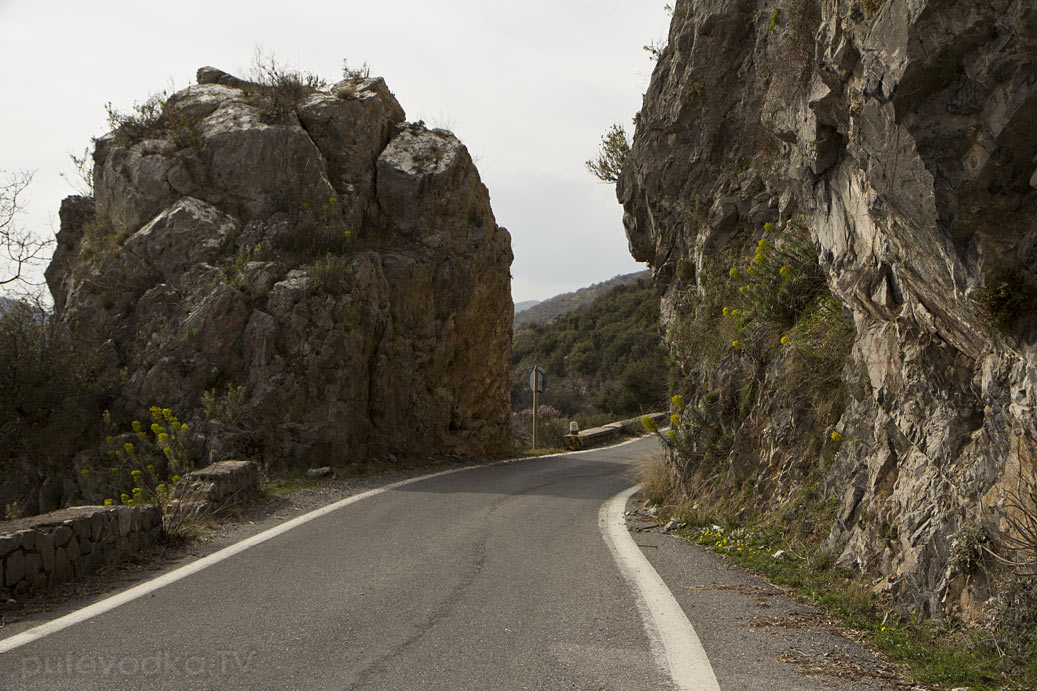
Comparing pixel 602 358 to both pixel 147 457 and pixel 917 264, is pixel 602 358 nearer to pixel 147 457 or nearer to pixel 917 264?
pixel 147 457

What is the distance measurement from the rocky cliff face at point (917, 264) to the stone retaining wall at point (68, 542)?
6.07 meters

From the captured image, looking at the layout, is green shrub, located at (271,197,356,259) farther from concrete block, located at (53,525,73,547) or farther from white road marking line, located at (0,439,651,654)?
concrete block, located at (53,525,73,547)

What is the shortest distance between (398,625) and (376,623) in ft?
0.49

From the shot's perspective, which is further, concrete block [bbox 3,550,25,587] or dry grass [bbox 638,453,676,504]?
dry grass [bbox 638,453,676,504]

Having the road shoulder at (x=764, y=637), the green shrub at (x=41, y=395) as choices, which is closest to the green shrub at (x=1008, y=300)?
the road shoulder at (x=764, y=637)

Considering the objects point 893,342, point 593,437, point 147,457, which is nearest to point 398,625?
point 893,342

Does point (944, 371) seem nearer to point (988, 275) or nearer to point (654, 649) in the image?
point (988, 275)

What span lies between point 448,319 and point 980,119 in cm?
1561

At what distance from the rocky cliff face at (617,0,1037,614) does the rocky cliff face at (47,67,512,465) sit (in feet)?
29.5

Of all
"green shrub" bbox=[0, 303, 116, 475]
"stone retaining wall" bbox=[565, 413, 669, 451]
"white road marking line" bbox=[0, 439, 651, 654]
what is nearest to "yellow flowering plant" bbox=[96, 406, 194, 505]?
"green shrub" bbox=[0, 303, 116, 475]

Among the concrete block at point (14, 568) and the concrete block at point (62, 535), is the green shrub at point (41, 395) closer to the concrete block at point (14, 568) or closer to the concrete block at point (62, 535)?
the concrete block at point (62, 535)

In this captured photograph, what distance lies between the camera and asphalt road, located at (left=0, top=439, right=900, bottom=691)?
3.93 metres

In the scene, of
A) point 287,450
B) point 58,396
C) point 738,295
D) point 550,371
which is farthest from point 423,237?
point 550,371

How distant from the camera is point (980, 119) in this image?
4297 mm
